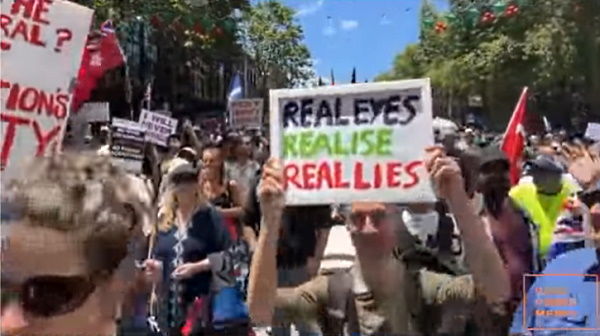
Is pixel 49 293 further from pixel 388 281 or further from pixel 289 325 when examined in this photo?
pixel 289 325

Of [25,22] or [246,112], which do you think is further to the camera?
[246,112]

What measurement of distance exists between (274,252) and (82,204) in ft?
3.76

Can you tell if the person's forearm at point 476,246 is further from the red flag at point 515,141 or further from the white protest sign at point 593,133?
the white protest sign at point 593,133

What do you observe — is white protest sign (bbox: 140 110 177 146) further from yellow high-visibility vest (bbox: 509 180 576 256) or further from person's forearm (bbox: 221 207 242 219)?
yellow high-visibility vest (bbox: 509 180 576 256)

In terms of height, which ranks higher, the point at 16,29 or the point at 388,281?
the point at 16,29

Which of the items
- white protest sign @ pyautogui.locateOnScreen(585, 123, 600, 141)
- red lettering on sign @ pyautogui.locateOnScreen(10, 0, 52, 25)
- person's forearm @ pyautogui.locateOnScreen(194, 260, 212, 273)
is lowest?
person's forearm @ pyautogui.locateOnScreen(194, 260, 212, 273)

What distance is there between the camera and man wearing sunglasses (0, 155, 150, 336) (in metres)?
1.97

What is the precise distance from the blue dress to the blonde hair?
3.14m

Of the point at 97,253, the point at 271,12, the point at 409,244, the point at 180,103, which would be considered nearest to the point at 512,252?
the point at 409,244

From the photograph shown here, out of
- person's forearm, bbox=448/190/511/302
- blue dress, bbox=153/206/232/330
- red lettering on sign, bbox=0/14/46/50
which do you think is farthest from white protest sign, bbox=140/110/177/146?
person's forearm, bbox=448/190/511/302

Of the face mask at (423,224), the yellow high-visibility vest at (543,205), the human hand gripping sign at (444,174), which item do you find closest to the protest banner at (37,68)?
the face mask at (423,224)

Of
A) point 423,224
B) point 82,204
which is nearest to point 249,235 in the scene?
point 423,224

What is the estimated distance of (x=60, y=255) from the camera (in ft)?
6.46

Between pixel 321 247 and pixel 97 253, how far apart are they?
2.46m
